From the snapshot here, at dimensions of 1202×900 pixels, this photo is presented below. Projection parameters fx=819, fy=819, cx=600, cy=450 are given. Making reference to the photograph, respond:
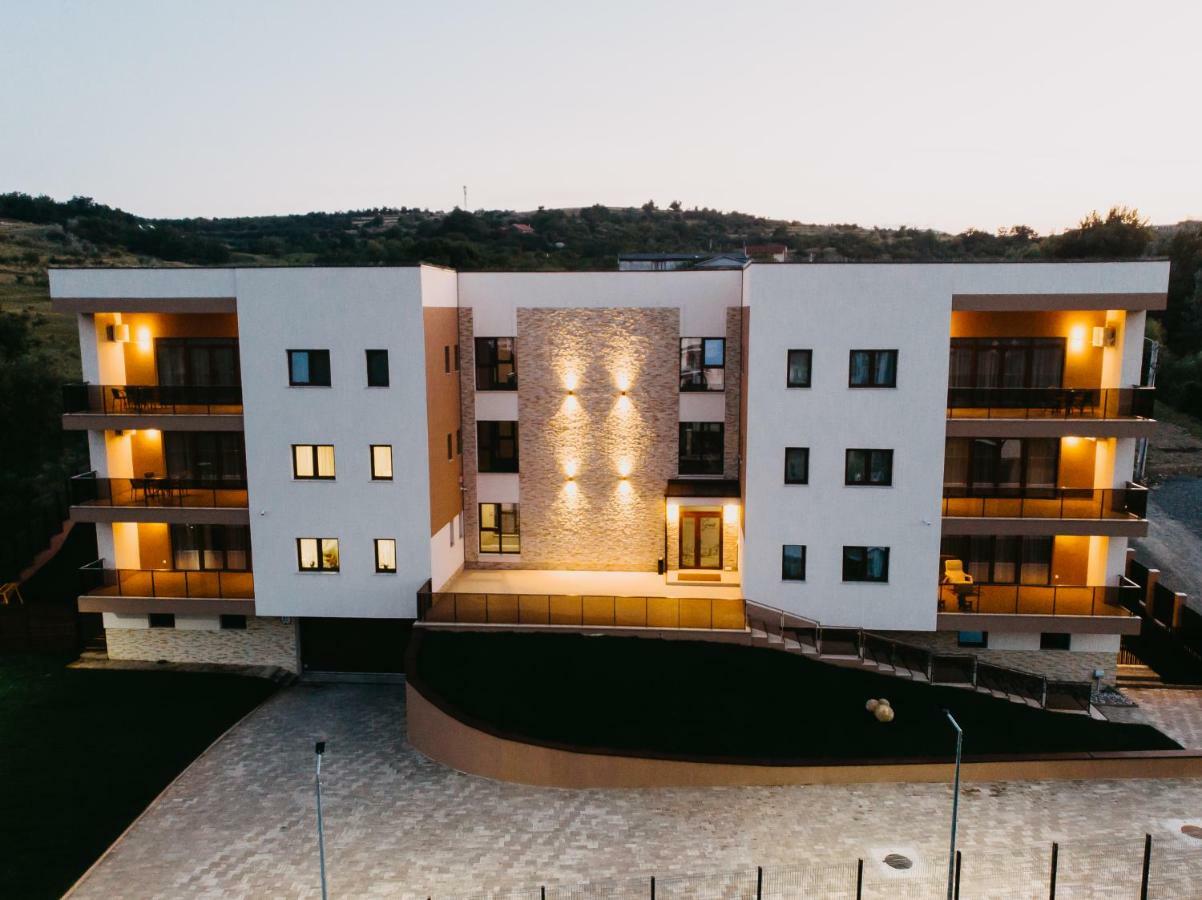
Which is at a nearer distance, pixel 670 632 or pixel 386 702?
pixel 670 632

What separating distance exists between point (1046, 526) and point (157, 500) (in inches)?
983

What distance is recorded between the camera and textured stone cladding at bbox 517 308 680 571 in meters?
24.8

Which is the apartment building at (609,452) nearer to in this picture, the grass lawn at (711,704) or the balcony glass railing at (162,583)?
the balcony glass railing at (162,583)

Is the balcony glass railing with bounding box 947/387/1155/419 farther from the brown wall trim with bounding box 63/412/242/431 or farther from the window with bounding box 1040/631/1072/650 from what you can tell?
the brown wall trim with bounding box 63/412/242/431

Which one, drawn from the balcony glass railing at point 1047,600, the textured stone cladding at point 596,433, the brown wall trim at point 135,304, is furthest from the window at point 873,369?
the brown wall trim at point 135,304

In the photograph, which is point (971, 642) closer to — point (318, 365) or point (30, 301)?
point (318, 365)

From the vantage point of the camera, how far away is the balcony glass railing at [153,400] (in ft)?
76.4

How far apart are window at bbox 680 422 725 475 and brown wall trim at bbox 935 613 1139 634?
8.31m

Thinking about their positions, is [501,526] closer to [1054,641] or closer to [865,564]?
[865,564]

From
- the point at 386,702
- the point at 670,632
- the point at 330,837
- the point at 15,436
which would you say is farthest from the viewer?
the point at 15,436

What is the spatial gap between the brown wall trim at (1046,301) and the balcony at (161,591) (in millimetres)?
21234

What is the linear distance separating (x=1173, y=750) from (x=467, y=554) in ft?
62.6

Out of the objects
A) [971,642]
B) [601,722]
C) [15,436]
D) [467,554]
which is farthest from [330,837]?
[15,436]

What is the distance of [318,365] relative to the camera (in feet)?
73.5
